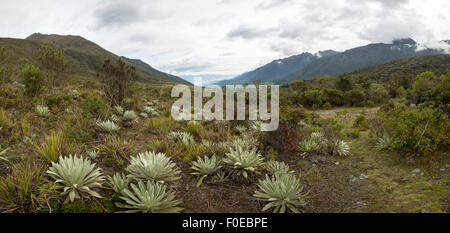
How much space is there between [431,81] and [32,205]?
1519 cm

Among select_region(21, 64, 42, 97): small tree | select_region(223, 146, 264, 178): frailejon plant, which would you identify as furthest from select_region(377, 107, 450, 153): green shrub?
select_region(21, 64, 42, 97): small tree

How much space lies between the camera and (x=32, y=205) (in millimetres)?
2459

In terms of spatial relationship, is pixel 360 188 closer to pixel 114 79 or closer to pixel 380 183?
pixel 380 183

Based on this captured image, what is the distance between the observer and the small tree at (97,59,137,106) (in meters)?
9.27

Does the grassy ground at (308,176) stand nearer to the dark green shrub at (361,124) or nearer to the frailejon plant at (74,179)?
the frailejon plant at (74,179)

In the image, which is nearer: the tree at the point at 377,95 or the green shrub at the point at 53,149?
the green shrub at the point at 53,149

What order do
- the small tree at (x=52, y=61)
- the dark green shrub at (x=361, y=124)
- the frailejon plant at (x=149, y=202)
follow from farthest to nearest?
the small tree at (x=52, y=61), the dark green shrub at (x=361, y=124), the frailejon plant at (x=149, y=202)

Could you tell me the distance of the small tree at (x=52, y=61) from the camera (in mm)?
9164

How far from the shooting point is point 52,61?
9.47 m

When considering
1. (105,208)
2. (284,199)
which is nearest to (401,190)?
(284,199)

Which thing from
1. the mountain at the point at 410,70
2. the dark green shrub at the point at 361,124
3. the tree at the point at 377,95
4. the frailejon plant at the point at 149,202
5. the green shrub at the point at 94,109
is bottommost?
the frailejon plant at the point at 149,202

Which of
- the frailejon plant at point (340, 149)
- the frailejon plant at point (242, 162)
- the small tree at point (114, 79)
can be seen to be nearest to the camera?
the frailejon plant at point (242, 162)

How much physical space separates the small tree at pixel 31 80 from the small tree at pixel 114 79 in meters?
2.14

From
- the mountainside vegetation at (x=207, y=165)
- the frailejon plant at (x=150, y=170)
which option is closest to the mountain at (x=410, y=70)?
the mountainside vegetation at (x=207, y=165)
